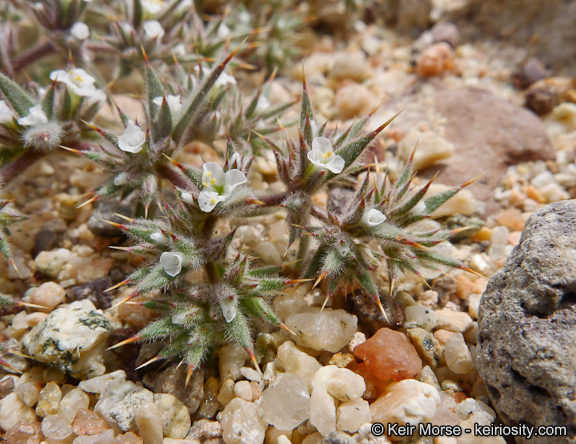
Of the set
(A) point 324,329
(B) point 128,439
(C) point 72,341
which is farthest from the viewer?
(A) point 324,329

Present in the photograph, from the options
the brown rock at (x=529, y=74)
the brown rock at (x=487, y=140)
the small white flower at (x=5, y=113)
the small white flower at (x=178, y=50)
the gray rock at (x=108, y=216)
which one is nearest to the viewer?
the small white flower at (x=5, y=113)

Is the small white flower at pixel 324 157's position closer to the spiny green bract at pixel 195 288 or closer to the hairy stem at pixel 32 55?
the spiny green bract at pixel 195 288

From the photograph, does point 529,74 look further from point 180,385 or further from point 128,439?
point 128,439

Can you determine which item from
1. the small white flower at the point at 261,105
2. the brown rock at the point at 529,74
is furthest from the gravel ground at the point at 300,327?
the small white flower at the point at 261,105

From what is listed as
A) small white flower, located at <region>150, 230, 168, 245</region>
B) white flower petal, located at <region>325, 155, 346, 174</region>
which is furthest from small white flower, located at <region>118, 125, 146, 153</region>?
white flower petal, located at <region>325, 155, 346, 174</region>

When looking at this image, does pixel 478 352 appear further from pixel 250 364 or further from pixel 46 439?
pixel 46 439

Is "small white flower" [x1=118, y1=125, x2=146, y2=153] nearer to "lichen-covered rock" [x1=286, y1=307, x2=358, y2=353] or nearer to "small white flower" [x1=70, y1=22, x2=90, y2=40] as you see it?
"small white flower" [x1=70, y1=22, x2=90, y2=40]

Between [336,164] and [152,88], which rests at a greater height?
[336,164]

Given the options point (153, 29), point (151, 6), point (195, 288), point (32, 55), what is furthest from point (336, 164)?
point (32, 55)
